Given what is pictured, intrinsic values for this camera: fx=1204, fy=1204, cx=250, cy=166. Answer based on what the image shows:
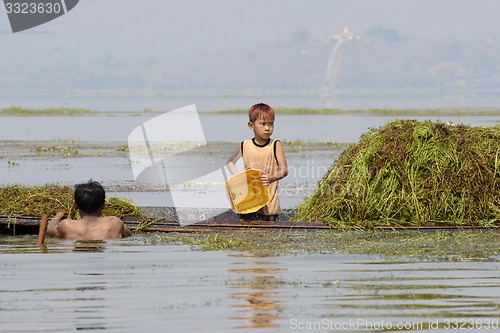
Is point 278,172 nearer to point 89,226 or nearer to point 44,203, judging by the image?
point 89,226

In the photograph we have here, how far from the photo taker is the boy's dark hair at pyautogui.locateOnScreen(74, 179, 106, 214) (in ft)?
41.9

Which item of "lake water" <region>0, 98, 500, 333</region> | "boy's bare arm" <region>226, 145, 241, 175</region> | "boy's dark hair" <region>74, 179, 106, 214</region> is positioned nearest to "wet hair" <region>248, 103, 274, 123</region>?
"boy's bare arm" <region>226, 145, 241, 175</region>

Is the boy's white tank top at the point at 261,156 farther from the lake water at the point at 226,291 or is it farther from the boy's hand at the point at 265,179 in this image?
the lake water at the point at 226,291

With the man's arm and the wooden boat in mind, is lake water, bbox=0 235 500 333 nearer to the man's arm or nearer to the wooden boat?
the man's arm

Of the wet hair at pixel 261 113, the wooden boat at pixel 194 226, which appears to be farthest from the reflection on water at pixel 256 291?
the wet hair at pixel 261 113

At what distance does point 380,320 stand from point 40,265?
13.8 ft

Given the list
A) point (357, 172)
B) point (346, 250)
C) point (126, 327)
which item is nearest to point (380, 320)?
point (126, 327)

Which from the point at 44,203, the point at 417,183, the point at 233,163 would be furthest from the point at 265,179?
the point at 44,203

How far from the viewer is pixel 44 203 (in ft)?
46.9

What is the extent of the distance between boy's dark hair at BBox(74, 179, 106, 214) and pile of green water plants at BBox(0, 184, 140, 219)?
137 cm

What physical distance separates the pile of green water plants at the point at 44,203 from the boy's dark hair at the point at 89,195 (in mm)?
1372

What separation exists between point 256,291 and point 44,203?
5.26 m

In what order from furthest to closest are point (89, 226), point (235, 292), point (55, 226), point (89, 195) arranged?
point (55, 226)
point (89, 226)
point (89, 195)
point (235, 292)

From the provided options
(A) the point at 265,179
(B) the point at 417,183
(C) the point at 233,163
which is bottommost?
(B) the point at 417,183
